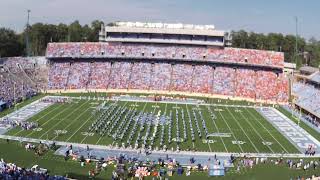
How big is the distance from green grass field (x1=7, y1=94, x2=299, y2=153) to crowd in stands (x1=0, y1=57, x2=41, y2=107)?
5914 millimetres

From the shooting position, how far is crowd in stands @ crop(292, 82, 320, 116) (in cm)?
5676

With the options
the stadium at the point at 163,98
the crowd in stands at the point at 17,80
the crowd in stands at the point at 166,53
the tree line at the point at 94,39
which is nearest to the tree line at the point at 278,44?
the tree line at the point at 94,39

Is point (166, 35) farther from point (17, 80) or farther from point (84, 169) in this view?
point (84, 169)

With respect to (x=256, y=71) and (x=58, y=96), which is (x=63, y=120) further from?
(x=256, y=71)

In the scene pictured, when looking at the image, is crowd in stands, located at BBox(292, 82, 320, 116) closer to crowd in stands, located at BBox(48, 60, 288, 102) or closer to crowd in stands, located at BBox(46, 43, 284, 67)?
crowd in stands, located at BBox(48, 60, 288, 102)

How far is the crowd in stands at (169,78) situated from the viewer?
221ft

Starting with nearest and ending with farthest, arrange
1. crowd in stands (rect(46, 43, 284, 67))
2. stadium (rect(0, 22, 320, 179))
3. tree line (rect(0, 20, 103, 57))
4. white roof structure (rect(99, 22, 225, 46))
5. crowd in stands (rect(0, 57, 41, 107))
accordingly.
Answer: stadium (rect(0, 22, 320, 179)), crowd in stands (rect(0, 57, 41, 107)), crowd in stands (rect(46, 43, 284, 67)), white roof structure (rect(99, 22, 225, 46)), tree line (rect(0, 20, 103, 57))

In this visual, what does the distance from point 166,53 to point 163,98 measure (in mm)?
12008

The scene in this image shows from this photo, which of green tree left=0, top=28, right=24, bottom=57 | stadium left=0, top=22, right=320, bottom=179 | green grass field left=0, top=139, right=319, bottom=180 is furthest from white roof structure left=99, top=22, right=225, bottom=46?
green grass field left=0, top=139, right=319, bottom=180

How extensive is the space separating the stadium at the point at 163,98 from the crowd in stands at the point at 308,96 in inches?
8.9

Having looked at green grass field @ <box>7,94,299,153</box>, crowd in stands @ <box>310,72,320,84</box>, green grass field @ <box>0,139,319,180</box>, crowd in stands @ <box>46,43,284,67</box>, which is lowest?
green grass field @ <box>0,139,319,180</box>

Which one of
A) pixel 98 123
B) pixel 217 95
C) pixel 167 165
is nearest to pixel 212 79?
pixel 217 95

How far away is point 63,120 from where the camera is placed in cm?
4759

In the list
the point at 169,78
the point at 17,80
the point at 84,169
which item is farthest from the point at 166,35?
the point at 84,169
